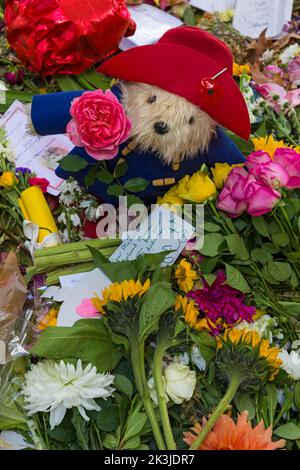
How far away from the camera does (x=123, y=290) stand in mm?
765

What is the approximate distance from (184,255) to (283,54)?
69 centimetres

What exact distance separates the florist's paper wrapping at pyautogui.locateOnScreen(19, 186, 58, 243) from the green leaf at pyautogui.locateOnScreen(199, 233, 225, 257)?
31 centimetres

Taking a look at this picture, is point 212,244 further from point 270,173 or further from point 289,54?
point 289,54

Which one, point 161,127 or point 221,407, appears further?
point 161,127

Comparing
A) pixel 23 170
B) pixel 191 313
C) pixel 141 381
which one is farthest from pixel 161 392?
pixel 23 170

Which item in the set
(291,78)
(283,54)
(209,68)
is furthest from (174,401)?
(283,54)

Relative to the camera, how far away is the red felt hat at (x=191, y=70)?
2.64 feet

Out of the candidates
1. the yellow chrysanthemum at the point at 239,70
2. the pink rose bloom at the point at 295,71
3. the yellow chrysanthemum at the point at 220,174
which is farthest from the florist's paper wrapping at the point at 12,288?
the pink rose bloom at the point at 295,71

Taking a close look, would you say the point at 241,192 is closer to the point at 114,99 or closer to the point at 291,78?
the point at 114,99

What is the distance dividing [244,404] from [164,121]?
17.0 inches

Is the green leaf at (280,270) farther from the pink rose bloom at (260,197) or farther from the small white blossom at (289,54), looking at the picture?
the small white blossom at (289,54)

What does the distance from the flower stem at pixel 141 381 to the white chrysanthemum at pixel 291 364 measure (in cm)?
22

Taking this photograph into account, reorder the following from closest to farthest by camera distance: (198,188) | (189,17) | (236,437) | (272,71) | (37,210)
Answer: (236,437) < (198,188) < (37,210) < (272,71) < (189,17)

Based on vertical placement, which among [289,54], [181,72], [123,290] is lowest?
[123,290]
